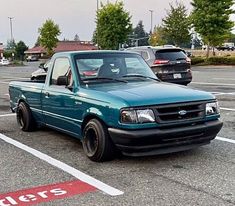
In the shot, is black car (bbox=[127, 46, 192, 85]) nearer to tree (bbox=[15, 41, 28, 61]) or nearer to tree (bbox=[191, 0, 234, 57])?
tree (bbox=[191, 0, 234, 57])

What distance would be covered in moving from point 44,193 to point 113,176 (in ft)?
3.20

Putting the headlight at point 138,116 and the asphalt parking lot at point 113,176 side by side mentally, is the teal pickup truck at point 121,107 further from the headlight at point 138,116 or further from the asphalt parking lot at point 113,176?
the asphalt parking lot at point 113,176

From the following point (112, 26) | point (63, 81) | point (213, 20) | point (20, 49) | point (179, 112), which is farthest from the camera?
Answer: point (20, 49)

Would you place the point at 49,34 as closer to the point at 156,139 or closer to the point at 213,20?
the point at 213,20

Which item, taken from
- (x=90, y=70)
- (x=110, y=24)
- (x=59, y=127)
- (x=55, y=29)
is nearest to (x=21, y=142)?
(x=59, y=127)

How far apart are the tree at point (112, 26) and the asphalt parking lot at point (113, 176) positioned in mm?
41403

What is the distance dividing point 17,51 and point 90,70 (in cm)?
10876

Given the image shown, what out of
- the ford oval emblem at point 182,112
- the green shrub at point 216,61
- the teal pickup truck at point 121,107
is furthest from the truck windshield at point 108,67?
the green shrub at point 216,61

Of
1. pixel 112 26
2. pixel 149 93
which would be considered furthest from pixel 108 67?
pixel 112 26

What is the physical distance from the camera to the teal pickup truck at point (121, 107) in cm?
549

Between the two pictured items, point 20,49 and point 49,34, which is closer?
point 49,34

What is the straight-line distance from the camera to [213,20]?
41.5 metres

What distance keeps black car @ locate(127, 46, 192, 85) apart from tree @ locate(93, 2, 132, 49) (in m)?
33.5

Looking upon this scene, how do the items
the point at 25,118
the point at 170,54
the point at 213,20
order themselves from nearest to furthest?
1. the point at 25,118
2. the point at 170,54
3. the point at 213,20
